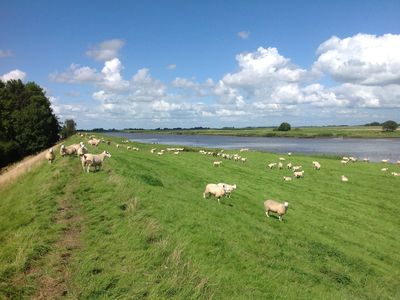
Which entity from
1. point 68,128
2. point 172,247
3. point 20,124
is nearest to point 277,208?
point 172,247

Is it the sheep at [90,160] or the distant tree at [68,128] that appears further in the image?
the distant tree at [68,128]

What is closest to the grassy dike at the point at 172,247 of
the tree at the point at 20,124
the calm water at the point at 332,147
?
the tree at the point at 20,124

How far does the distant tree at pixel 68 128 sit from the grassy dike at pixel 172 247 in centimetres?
9977

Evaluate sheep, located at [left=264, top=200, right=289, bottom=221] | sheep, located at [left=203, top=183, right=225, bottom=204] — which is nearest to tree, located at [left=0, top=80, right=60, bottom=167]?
sheep, located at [left=203, top=183, right=225, bottom=204]

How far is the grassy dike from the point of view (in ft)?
32.0

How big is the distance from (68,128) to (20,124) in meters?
61.2

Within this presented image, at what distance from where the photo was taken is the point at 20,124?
68.7 metres

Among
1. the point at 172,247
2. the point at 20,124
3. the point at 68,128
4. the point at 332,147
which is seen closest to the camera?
the point at 172,247

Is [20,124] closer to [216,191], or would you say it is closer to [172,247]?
[216,191]

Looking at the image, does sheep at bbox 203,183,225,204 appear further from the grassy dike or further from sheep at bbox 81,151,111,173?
sheep at bbox 81,151,111,173

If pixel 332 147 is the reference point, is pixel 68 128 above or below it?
above

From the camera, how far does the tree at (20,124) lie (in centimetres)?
6450

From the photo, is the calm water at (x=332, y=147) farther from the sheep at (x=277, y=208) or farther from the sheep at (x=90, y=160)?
the sheep at (x=90, y=160)

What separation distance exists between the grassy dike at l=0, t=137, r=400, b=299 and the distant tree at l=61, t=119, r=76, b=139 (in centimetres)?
9977
